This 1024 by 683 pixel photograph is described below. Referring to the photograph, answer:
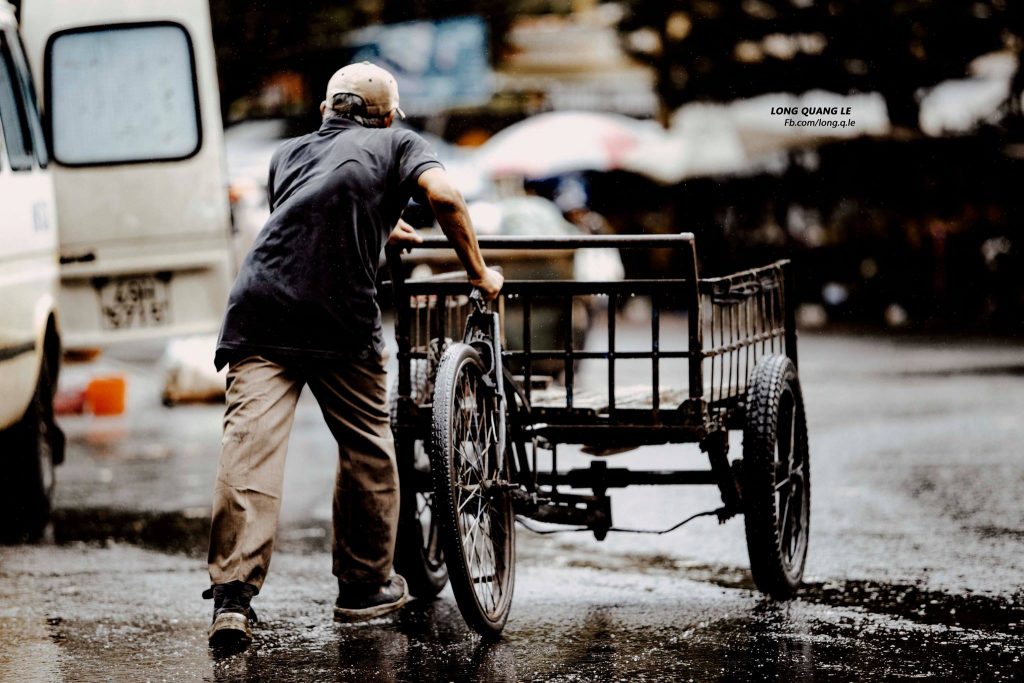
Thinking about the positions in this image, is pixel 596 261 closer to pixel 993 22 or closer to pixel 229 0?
pixel 993 22

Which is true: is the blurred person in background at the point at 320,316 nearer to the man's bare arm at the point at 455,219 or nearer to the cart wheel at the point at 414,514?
the man's bare arm at the point at 455,219

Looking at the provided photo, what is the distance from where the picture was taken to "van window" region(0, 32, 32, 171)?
722 centimetres

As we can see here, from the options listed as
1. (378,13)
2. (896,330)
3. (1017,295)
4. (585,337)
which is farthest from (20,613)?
(378,13)

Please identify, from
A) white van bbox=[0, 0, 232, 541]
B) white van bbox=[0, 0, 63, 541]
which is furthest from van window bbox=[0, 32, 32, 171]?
white van bbox=[0, 0, 232, 541]

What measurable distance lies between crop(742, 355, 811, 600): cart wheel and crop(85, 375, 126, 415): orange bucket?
7006mm

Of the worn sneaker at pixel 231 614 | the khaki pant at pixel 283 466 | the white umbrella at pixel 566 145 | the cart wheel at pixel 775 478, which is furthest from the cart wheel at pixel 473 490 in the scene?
the white umbrella at pixel 566 145

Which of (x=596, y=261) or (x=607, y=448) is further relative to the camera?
(x=596, y=261)

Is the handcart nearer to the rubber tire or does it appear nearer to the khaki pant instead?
the khaki pant

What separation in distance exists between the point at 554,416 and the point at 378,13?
2201 cm

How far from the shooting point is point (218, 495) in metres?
4.89

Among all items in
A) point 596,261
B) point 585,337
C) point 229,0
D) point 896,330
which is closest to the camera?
point 585,337

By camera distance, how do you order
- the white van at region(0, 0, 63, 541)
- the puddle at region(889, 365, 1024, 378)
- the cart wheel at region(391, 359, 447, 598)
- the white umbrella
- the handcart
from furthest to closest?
the white umbrella
the puddle at region(889, 365, 1024, 378)
the white van at region(0, 0, 63, 541)
the cart wheel at region(391, 359, 447, 598)
the handcart

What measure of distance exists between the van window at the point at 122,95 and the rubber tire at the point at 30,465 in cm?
135

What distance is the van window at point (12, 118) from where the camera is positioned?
7219 mm
